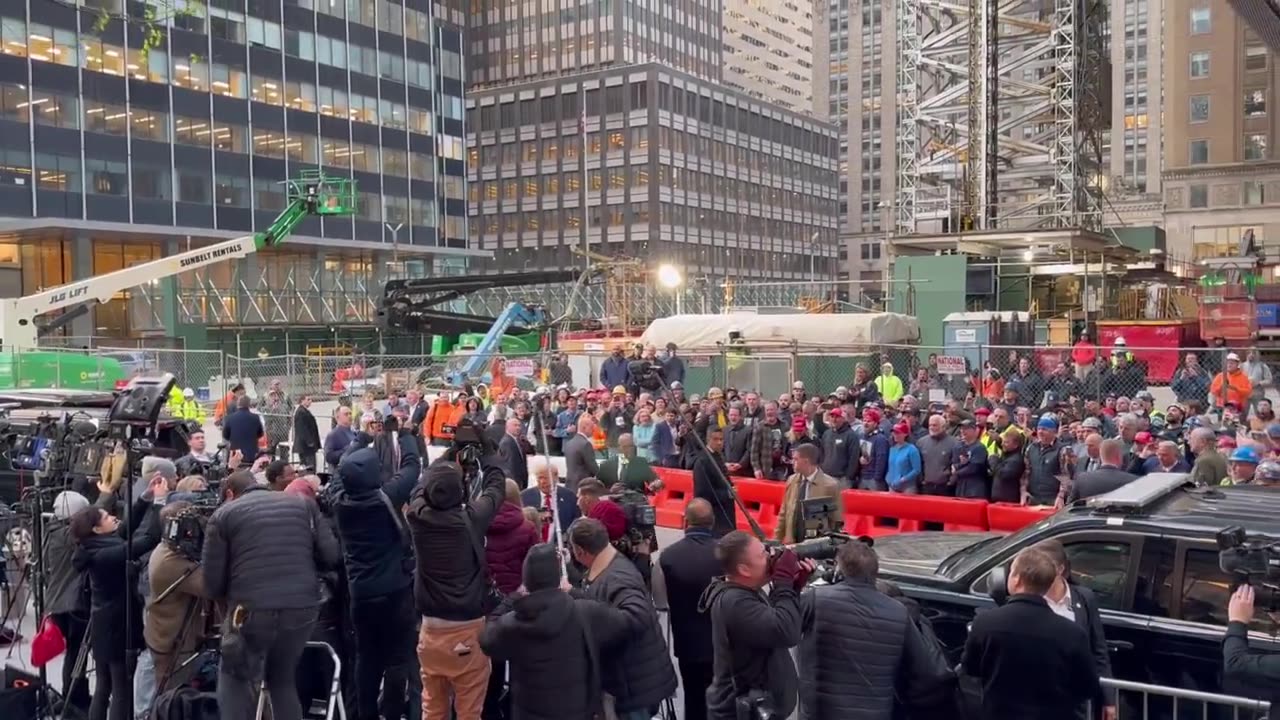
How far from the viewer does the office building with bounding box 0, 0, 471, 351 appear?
49219 mm

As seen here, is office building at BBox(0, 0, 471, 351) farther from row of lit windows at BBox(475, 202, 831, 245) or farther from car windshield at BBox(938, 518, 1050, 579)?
car windshield at BBox(938, 518, 1050, 579)

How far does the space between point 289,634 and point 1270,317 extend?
38729 mm

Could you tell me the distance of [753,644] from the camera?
4.83m

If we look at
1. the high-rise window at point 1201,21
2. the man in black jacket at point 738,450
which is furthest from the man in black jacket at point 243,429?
the high-rise window at point 1201,21

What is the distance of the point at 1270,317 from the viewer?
120 ft

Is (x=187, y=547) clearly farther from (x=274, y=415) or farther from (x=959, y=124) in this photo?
(x=959, y=124)

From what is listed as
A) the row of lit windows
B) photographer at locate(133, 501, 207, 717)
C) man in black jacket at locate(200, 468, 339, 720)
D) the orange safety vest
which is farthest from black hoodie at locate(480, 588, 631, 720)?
the row of lit windows

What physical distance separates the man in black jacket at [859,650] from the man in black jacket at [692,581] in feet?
3.71

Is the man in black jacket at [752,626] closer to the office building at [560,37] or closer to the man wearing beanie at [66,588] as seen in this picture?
the man wearing beanie at [66,588]

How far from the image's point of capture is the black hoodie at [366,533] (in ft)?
22.1

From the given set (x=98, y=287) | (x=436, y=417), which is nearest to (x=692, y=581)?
(x=436, y=417)

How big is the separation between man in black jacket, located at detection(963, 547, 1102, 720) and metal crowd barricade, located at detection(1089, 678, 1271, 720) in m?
0.48

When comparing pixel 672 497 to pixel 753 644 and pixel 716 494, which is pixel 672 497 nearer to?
pixel 716 494

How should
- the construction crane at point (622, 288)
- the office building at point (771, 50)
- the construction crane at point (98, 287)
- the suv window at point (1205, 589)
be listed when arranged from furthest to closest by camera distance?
the office building at point (771, 50) → the construction crane at point (622, 288) → the construction crane at point (98, 287) → the suv window at point (1205, 589)
